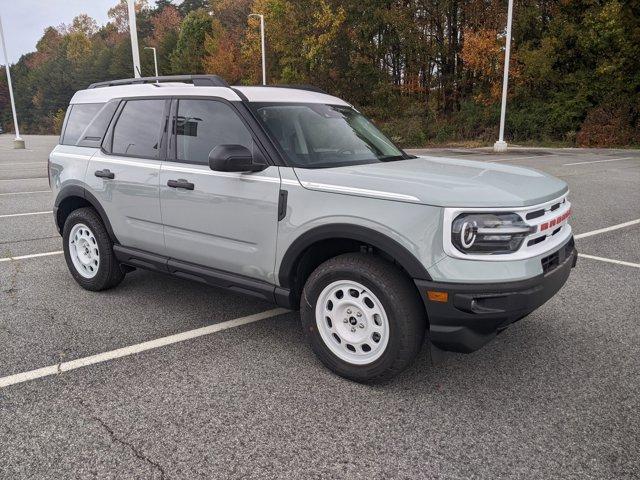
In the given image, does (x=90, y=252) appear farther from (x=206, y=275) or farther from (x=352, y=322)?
(x=352, y=322)

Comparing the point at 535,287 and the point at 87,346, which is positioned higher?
the point at 535,287

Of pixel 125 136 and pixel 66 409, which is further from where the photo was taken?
pixel 125 136

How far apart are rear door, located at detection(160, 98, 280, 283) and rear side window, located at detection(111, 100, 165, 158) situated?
216 millimetres

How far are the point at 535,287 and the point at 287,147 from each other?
1819 millimetres

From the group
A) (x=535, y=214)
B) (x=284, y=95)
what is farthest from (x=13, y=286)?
(x=535, y=214)

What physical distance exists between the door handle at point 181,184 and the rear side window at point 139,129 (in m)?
0.37

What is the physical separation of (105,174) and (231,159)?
1.73 m

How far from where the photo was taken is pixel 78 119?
5156mm

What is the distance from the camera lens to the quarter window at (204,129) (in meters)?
3.82

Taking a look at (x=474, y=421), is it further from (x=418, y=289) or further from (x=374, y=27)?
(x=374, y=27)

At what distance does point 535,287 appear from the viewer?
117 inches

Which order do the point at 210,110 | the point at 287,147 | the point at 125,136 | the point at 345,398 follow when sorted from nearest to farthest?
the point at 345,398 < the point at 287,147 < the point at 210,110 < the point at 125,136

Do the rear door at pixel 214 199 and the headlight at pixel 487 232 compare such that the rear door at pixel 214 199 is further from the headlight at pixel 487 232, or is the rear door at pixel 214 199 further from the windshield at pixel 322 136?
the headlight at pixel 487 232

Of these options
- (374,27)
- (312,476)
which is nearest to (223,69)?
(374,27)
